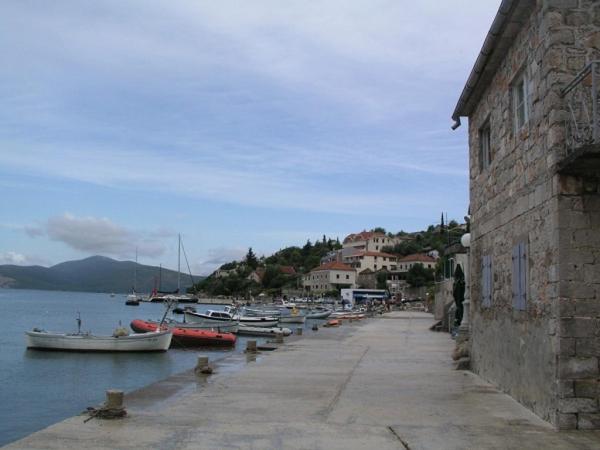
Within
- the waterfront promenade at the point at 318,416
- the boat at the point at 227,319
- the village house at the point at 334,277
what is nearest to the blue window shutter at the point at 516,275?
the waterfront promenade at the point at 318,416

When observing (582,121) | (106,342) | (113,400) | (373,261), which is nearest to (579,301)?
(582,121)

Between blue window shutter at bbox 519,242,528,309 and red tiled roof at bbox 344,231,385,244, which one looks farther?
red tiled roof at bbox 344,231,385,244

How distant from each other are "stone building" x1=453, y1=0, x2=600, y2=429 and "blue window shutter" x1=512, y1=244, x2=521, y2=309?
0.02m

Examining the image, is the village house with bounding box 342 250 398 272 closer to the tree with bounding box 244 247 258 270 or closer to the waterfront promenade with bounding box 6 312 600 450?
the tree with bounding box 244 247 258 270

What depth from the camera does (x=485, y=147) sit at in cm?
1372

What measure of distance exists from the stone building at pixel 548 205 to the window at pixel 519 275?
0.02 metres

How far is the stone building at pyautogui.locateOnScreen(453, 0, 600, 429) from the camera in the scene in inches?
330

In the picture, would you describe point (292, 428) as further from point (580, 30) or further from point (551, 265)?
point (580, 30)

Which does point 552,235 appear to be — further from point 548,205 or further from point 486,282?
point 486,282

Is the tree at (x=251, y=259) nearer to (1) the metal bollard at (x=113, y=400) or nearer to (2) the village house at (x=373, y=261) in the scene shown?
(2) the village house at (x=373, y=261)

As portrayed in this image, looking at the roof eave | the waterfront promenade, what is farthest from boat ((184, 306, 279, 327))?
the roof eave

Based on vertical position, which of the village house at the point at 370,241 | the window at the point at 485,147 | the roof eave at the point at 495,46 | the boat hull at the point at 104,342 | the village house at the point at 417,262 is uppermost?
the village house at the point at 370,241

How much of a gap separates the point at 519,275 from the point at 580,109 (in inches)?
112

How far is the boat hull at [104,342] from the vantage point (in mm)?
34094
